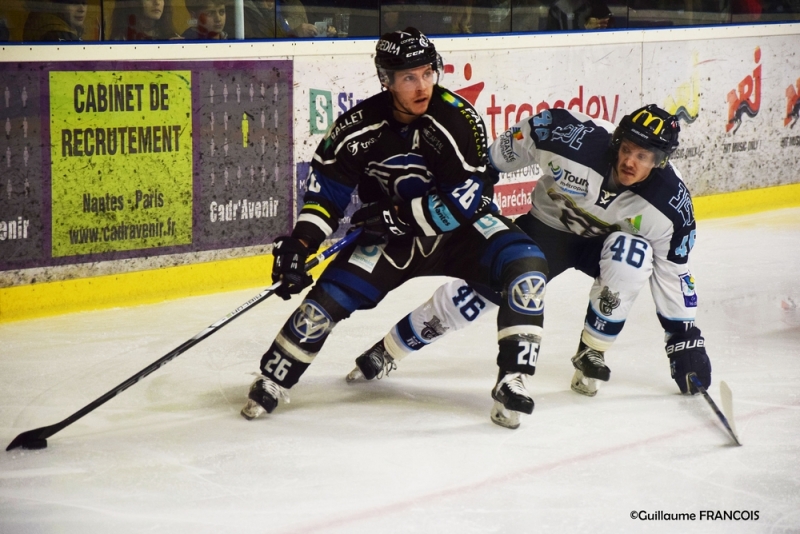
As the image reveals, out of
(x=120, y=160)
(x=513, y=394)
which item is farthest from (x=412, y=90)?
(x=120, y=160)

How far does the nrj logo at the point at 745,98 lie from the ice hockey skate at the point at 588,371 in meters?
3.82

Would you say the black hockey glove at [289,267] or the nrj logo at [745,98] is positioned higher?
the nrj logo at [745,98]

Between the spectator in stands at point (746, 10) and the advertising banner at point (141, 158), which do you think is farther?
the spectator in stands at point (746, 10)

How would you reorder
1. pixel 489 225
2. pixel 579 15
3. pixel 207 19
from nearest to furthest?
pixel 489 225
pixel 207 19
pixel 579 15

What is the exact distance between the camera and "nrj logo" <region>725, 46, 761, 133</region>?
22.1 feet

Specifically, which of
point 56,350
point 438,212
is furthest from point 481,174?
point 56,350

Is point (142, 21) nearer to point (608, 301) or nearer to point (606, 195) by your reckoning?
point (606, 195)

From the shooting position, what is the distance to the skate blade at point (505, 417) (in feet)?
9.87

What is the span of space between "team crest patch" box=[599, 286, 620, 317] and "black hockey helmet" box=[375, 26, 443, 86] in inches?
34.2

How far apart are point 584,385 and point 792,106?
4.48 m

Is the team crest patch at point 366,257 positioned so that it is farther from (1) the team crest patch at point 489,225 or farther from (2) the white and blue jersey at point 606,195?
(2) the white and blue jersey at point 606,195

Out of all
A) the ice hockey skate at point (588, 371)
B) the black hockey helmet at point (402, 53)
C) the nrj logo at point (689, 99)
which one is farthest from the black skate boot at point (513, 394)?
the nrj logo at point (689, 99)

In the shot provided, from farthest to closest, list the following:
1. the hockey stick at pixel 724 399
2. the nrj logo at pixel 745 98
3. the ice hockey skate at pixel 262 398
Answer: the nrj logo at pixel 745 98
the ice hockey skate at pixel 262 398
the hockey stick at pixel 724 399

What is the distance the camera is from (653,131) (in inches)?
121
